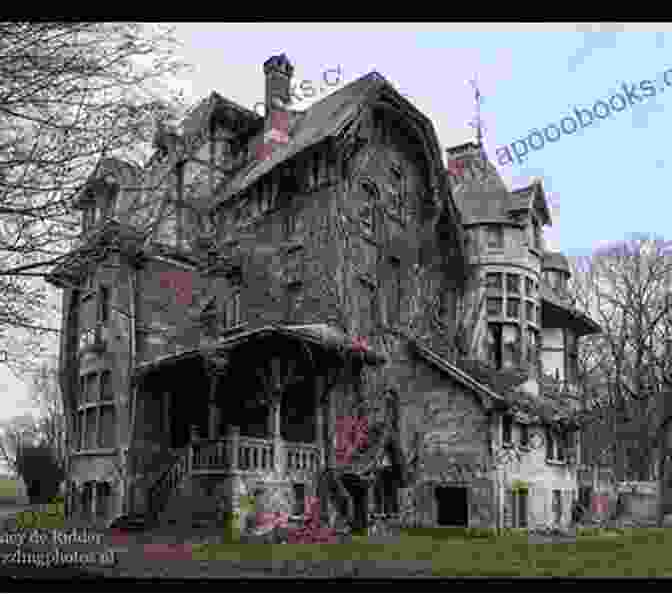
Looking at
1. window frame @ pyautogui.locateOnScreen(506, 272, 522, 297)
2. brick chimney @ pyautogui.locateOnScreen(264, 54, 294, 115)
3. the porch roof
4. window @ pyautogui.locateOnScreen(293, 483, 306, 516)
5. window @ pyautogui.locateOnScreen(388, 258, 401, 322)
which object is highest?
brick chimney @ pyautogui.locateOnScreen(264, 54, 294, 115)

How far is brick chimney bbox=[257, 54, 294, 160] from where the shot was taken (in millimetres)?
27312

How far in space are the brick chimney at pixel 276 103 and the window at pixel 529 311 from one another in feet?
46.0

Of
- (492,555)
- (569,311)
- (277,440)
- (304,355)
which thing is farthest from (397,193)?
(569,311)

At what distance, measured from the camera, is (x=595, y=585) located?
12.9 metres

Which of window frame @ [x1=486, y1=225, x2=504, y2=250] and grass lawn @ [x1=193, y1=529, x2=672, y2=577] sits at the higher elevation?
window frame @ [x1=486, y1=225, x2=504, y2=250]

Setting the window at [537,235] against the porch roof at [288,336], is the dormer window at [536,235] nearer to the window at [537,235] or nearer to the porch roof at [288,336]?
the window at [537,235]

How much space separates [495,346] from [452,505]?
11.4 meters

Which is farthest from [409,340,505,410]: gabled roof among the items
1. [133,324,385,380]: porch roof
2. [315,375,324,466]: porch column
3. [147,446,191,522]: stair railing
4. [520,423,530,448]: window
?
[147,446,191,522]: stair railing

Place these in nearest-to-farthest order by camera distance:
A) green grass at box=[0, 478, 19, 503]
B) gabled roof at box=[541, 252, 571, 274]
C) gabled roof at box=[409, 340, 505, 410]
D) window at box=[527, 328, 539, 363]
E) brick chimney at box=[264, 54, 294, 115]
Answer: gabled roof at box=[409, 340, 505, 410], brick chimney at box=[264, 54, 294, 115], green grass at box=[0, 478, 19, 503], window at box=[527, 328, 539, 363], gabled roof at box=[541, 252, 571, 274]

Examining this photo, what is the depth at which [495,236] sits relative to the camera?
110ft

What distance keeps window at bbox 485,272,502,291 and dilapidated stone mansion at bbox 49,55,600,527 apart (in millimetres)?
5714

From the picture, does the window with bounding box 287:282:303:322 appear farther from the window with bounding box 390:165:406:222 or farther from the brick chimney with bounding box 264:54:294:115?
the brick chimney with bounding box 264:54:294:115

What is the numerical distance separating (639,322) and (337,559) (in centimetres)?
2787

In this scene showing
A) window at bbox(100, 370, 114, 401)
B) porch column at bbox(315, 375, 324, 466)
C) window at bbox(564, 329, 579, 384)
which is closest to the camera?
porch column at bbox(315, 375, 324, 466)
